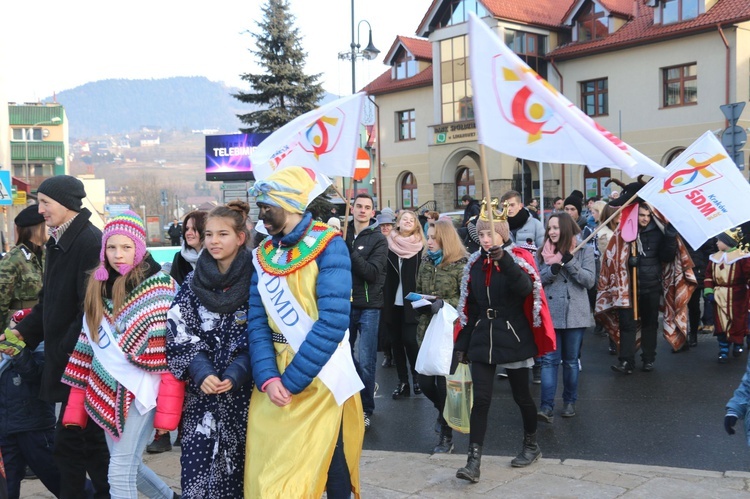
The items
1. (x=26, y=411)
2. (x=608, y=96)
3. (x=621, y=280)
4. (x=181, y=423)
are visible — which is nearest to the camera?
(x=181, y=423)

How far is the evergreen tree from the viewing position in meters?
41.2

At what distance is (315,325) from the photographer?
394cm

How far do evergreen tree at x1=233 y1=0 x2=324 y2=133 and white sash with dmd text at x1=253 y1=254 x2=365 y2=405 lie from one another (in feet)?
124

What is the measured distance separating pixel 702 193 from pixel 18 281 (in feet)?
19.2

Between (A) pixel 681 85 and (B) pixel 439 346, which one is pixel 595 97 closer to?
(A) pixel 681 85

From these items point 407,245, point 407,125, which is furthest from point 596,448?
point 407,125

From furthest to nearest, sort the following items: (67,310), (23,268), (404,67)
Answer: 1. (404,67)
2. (23,268)
3. (67,310)

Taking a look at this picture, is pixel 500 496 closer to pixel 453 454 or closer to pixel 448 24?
pixel 453 454

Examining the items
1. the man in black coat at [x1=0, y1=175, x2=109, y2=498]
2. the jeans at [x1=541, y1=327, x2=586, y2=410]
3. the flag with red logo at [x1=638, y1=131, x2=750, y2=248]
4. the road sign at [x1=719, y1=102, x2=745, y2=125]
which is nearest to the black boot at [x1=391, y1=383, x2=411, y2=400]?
the jeans at [x1=541, y1=327, x2=586, y2=410]

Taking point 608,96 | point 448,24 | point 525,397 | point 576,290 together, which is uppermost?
point 448,24

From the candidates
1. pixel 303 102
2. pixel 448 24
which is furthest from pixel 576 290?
pixel 303 102

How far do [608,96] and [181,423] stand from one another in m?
33.5

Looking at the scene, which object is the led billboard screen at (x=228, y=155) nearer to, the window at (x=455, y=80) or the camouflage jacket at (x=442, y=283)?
the window at (x=455, y=80)

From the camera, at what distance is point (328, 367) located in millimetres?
4035
